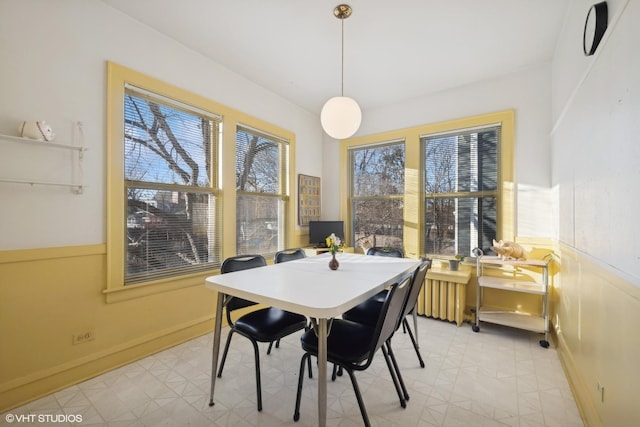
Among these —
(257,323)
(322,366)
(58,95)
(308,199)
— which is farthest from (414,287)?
(58,95)

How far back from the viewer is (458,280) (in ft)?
9.80

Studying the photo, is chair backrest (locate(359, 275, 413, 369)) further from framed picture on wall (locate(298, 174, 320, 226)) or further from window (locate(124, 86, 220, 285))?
framed picture on wall (locate(298, 174, 320, 226))

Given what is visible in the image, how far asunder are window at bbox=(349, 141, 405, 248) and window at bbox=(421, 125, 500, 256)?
0.38 metres

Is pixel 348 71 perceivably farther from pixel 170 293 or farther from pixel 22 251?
pixel 22 251

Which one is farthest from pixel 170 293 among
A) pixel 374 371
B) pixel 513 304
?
pixel 513 304

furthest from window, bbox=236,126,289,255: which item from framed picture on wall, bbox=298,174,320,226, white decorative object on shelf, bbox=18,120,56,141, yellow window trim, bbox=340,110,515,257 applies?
white decorative object on shelf, bbox=18,120,56,141

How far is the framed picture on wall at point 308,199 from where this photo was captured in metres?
4.10

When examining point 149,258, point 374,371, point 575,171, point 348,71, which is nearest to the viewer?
point 575,171

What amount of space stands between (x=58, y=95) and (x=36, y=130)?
1.10 ft

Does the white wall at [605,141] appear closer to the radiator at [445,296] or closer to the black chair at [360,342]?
the black chair at [360,342]

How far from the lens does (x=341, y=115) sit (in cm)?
215

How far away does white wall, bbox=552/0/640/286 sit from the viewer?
109 cm

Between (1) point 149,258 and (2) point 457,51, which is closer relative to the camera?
(1) point 149,258

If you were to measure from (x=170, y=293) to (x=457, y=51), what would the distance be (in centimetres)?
369
